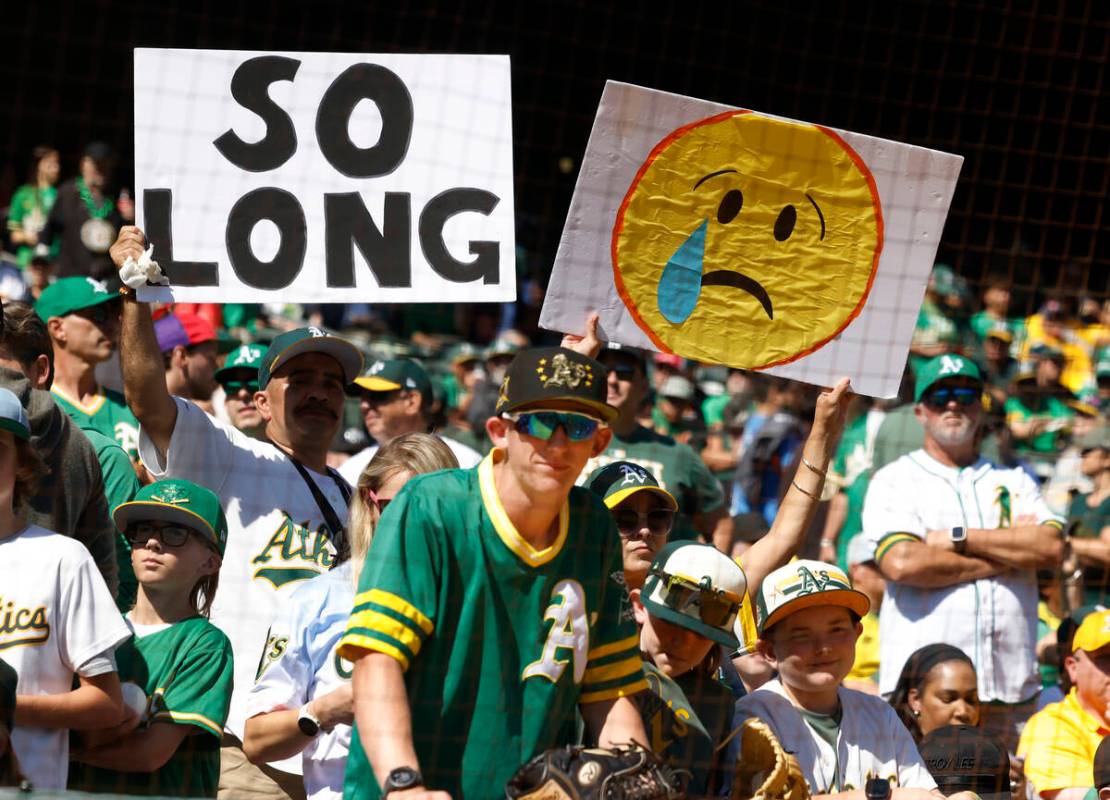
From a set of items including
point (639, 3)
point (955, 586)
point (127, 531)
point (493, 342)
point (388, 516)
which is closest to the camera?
point (388, 516)

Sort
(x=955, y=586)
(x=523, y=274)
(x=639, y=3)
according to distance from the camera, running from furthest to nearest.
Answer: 1. (x=523, y=274)
2. (x=639, y=3)
3. (x=955, y=586)

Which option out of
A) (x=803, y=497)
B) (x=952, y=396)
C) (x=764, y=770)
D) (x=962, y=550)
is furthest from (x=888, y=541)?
(x=764, y=770)

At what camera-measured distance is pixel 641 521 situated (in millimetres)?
4406

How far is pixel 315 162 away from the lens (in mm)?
4605

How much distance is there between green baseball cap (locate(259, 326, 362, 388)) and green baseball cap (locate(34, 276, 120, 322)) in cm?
81

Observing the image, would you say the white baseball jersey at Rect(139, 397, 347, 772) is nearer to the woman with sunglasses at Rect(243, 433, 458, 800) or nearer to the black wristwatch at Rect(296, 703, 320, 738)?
the woman with sunglasses at Rect(243, 433, 458, 800)

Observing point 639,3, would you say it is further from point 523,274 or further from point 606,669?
point 606,669

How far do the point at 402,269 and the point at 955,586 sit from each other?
235 cm

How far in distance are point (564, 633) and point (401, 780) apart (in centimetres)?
49

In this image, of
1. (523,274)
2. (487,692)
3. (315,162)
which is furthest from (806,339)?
(523,274)

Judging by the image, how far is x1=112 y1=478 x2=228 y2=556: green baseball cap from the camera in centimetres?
402

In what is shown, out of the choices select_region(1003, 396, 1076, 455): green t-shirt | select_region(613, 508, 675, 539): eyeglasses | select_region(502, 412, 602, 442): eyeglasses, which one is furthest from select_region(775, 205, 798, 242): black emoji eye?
select_region(1003, 396, 1076, 455): green t-shirt

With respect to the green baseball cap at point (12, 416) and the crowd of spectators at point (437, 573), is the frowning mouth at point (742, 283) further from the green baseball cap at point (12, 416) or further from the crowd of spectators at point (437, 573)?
the green baseball cap at point (12, 416)

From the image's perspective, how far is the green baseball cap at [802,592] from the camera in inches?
158
